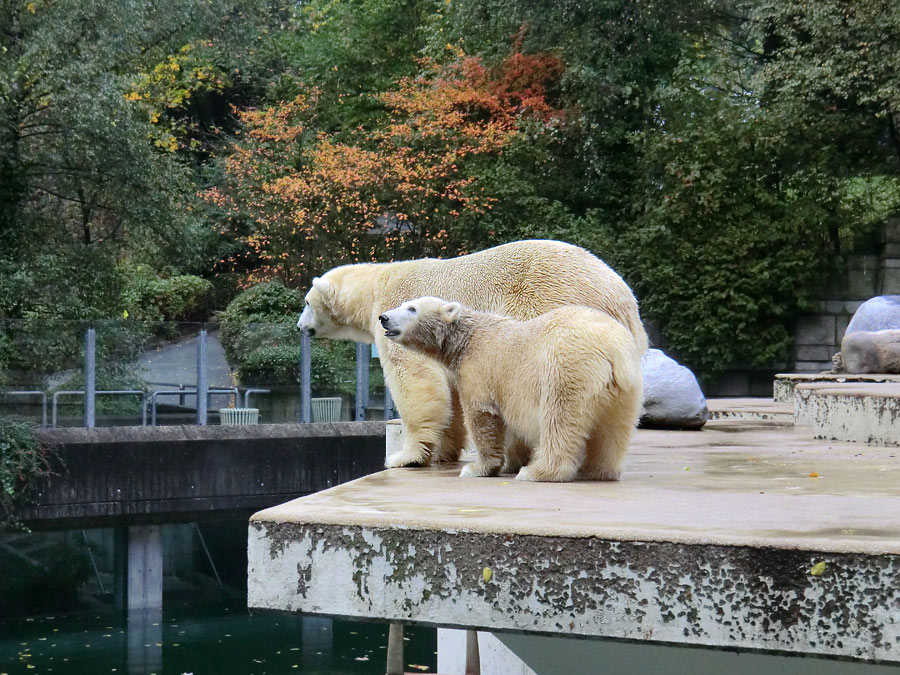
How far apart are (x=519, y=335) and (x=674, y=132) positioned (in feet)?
48.8

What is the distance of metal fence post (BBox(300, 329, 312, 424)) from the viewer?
13.9 metres

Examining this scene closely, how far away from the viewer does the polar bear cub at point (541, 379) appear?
3.62 metres

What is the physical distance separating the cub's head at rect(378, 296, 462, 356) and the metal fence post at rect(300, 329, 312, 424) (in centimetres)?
991

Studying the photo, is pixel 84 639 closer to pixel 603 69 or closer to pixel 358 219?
pixel 358 219

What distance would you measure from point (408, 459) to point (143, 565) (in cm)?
948

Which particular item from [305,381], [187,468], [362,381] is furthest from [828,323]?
[187,468]

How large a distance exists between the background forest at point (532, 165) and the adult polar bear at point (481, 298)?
1043 cm

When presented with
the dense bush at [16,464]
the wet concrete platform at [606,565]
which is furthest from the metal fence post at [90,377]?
the wet concrete platform at [606,565]

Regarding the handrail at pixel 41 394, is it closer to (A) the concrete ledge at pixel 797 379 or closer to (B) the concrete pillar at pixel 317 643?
(B) the concrete pillar at pixel 317 643

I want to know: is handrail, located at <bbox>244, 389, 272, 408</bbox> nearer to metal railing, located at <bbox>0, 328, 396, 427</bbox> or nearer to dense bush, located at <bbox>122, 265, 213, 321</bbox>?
metal railing, located at <bbox>0, 328, 396, 427</bbox>

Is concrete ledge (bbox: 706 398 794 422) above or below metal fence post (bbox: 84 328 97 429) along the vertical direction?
below

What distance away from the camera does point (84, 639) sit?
12.0 metres

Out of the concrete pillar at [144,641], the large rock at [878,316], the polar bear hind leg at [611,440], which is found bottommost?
the concrete pillar at [144,641]

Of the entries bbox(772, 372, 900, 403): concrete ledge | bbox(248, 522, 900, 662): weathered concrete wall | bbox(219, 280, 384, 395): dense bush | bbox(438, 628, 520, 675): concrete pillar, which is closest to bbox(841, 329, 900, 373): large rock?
bbox(772, 372, 900, 403): concrete ledge
